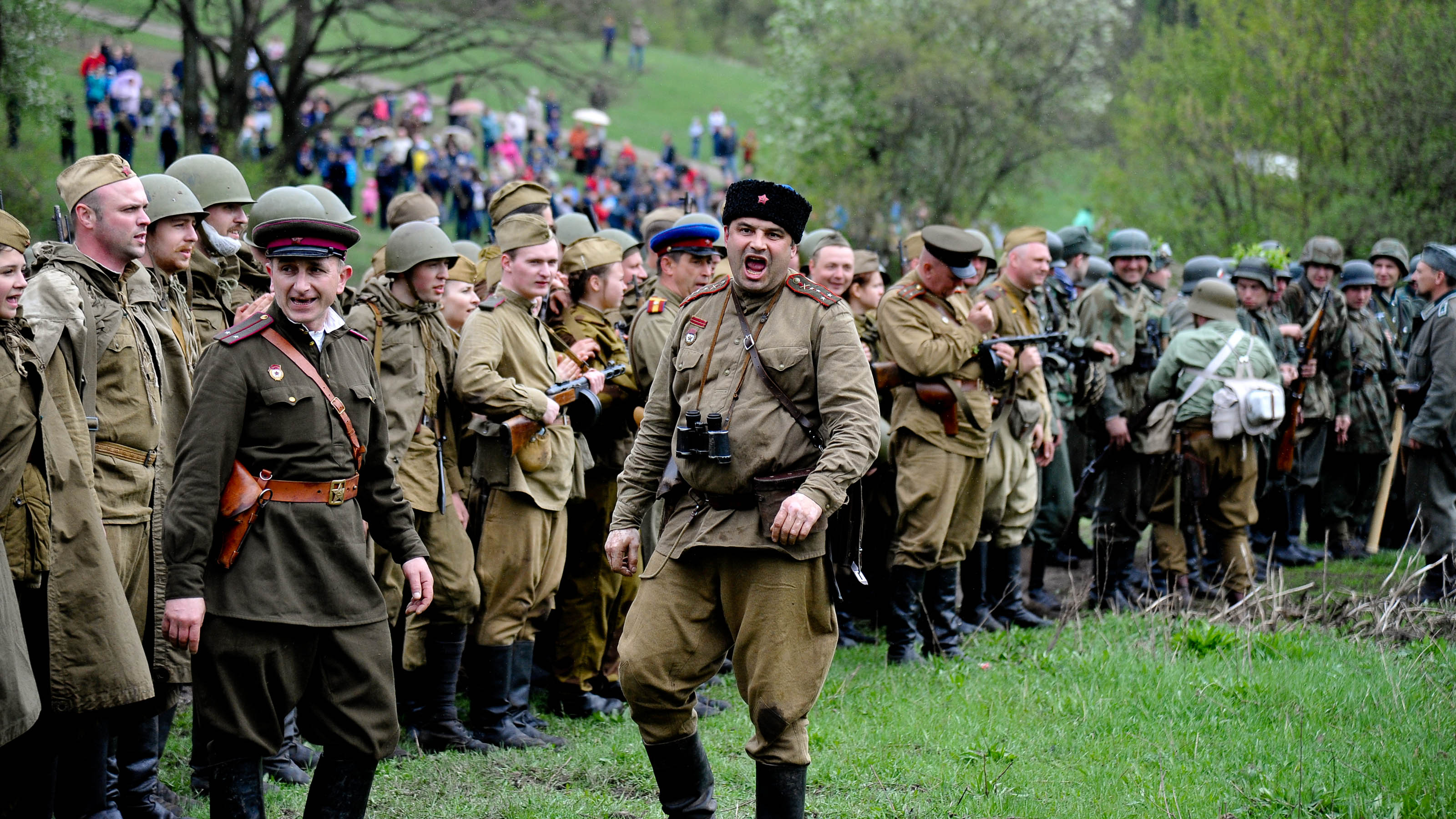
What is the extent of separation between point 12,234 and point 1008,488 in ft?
19.2

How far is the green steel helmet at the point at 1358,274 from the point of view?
11.2m

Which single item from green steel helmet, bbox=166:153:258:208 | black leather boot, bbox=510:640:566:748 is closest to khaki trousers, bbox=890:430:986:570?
black leather boot, bbox=510:640:566:748

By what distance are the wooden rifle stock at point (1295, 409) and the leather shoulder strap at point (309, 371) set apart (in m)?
8.30

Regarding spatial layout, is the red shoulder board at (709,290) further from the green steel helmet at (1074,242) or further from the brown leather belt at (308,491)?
the green steel helmet at (1074,242)

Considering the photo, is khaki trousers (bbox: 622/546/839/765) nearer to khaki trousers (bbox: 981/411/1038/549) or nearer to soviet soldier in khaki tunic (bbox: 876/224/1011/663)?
soviet soldier in khaki tunic (bbox: 876/224/1011/663)

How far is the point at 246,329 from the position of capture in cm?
401

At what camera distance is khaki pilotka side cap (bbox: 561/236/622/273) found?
679 cm

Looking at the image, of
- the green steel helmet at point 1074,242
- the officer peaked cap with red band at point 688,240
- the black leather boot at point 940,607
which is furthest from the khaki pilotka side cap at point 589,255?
the green steel helmet at point 1074,242

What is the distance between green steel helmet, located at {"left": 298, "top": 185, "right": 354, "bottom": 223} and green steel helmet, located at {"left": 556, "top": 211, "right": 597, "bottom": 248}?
1617 mm

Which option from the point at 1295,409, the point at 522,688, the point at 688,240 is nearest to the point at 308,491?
the point at 522,688

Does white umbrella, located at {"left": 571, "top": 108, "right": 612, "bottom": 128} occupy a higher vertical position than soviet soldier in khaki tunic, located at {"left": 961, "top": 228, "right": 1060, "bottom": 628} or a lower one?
higher

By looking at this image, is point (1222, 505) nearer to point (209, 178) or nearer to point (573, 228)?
point (573, 228)

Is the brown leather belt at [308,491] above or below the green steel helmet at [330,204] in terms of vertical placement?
below

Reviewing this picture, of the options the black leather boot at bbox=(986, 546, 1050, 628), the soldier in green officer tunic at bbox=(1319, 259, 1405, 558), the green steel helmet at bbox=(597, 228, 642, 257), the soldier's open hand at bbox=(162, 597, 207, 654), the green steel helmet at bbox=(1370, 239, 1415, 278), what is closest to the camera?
the soldier's open hand at bbox=(162, 597, 207, 654)
